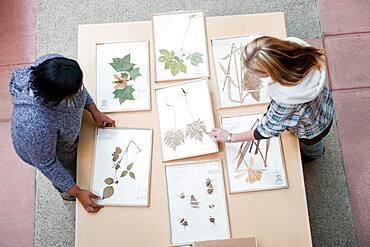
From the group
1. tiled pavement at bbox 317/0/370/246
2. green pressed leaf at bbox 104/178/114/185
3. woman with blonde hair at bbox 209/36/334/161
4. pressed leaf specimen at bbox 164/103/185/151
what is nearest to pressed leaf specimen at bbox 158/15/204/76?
pressed leaf specimen at bbox 164/103/185/151

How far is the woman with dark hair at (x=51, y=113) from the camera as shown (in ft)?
4.00

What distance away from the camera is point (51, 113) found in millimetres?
1340

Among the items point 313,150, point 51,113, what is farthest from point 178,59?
point 313,150

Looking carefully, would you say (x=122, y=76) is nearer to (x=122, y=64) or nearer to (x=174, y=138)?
(x=122, y=64)

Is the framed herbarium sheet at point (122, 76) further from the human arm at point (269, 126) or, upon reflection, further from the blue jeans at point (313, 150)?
the blue jeans at point (313, 150)

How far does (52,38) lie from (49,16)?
128 mm

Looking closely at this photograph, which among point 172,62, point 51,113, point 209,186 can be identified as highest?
point 172,62

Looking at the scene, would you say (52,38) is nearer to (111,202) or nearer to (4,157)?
(4,157)

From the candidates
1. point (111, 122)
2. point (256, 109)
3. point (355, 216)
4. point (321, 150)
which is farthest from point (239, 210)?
point (355, 216)

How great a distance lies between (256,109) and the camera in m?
1.57

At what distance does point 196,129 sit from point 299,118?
338 mm

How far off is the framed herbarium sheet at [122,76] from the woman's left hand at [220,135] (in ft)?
0.81

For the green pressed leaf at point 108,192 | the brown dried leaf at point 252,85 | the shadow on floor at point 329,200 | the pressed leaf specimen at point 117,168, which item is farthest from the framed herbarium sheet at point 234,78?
the shadow on floor at point 329,200

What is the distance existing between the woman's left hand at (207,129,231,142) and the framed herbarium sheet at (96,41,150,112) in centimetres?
25
